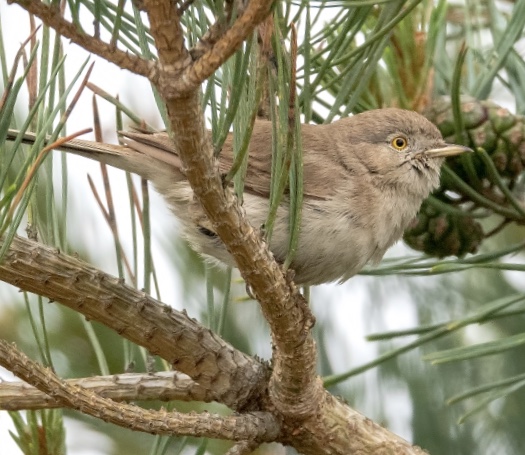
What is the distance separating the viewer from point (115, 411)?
5.24ft

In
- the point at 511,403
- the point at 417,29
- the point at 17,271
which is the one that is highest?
the point at 417,29

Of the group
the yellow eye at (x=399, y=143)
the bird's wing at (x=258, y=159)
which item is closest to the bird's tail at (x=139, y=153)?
the bird's wing at (x=258, y=159)

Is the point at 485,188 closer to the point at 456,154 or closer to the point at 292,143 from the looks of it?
the point at 456,154

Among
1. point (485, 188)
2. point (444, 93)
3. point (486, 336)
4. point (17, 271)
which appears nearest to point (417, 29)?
point (444, 93)

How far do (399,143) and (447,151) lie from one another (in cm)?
80

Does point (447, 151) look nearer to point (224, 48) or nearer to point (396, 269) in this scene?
point (396, 269)

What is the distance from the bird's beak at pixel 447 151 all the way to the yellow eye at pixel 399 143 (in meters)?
0.27

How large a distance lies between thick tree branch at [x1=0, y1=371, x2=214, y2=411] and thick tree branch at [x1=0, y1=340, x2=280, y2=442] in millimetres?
341

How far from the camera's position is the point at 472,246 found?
2.55m

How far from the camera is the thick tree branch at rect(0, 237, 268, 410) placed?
1.87m

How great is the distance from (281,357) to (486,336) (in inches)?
53.7

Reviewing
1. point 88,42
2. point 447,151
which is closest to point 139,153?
point 447,151

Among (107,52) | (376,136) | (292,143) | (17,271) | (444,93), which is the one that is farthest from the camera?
(376,136)

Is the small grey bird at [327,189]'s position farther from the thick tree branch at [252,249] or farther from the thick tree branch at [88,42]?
the thick tree branch at [88,42]
